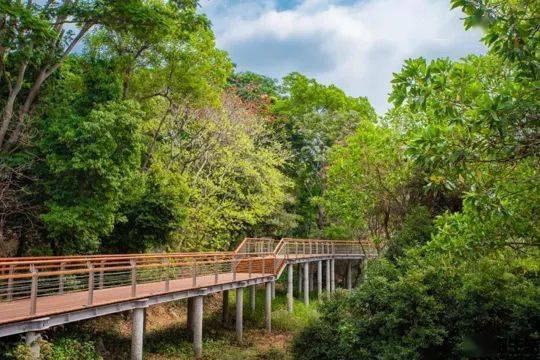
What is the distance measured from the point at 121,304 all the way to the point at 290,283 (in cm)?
1456

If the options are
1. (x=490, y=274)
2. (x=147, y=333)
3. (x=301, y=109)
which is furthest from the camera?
(x=301, y=109)

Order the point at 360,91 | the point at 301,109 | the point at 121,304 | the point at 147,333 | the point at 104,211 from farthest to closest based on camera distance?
the point at 360,91
the point at 301,109
the point at 147,333
the point at 104,211
the point at 121,304

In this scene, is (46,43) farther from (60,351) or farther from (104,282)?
(60,351)

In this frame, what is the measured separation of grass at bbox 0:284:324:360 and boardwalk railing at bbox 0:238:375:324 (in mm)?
1322

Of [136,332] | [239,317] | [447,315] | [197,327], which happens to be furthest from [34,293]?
[239,317]

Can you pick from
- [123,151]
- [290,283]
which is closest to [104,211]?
[123,151]

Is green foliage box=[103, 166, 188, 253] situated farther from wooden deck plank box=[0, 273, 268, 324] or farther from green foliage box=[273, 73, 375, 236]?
green foliage box=[273, 73, 375, 236]

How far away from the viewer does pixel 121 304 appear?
458 inches

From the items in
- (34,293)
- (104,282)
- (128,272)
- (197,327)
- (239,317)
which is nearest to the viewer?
(34,293)

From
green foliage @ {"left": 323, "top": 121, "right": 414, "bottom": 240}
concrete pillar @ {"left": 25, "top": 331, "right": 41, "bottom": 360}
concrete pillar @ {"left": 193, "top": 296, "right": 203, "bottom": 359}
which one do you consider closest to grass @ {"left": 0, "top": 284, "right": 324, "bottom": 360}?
concrete pillar @ {"left": 193, "top": 296, "right": 203, "bottom": 359}

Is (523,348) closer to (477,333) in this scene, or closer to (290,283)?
(477,333)

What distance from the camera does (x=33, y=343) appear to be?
9117 mm

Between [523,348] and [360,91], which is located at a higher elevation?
[360,91]

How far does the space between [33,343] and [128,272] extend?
6.47 m
